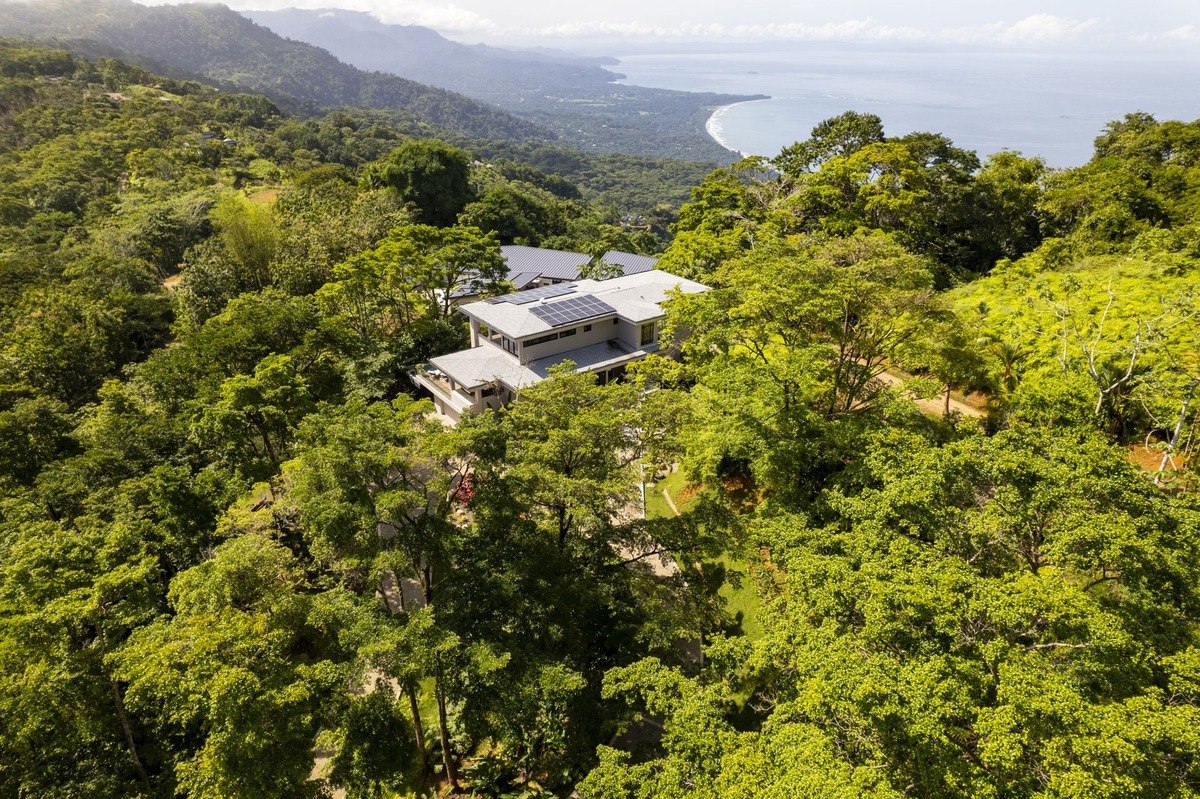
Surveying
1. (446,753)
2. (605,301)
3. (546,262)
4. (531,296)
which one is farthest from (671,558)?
(546,262)

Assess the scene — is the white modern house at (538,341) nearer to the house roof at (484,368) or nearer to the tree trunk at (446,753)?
the house roof at (484,368)

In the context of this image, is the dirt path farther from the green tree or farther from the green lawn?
the green tree

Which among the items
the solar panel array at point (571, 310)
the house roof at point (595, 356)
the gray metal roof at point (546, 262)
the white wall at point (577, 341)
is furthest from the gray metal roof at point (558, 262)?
the house roof at point (595, 356)

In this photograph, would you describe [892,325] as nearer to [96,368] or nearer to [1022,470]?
[1022,470]

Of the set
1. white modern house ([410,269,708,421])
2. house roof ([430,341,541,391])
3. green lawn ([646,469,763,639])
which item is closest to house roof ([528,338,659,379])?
white modern house ([410,269,708,421])

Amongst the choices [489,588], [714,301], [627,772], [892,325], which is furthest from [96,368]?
[892,325]
